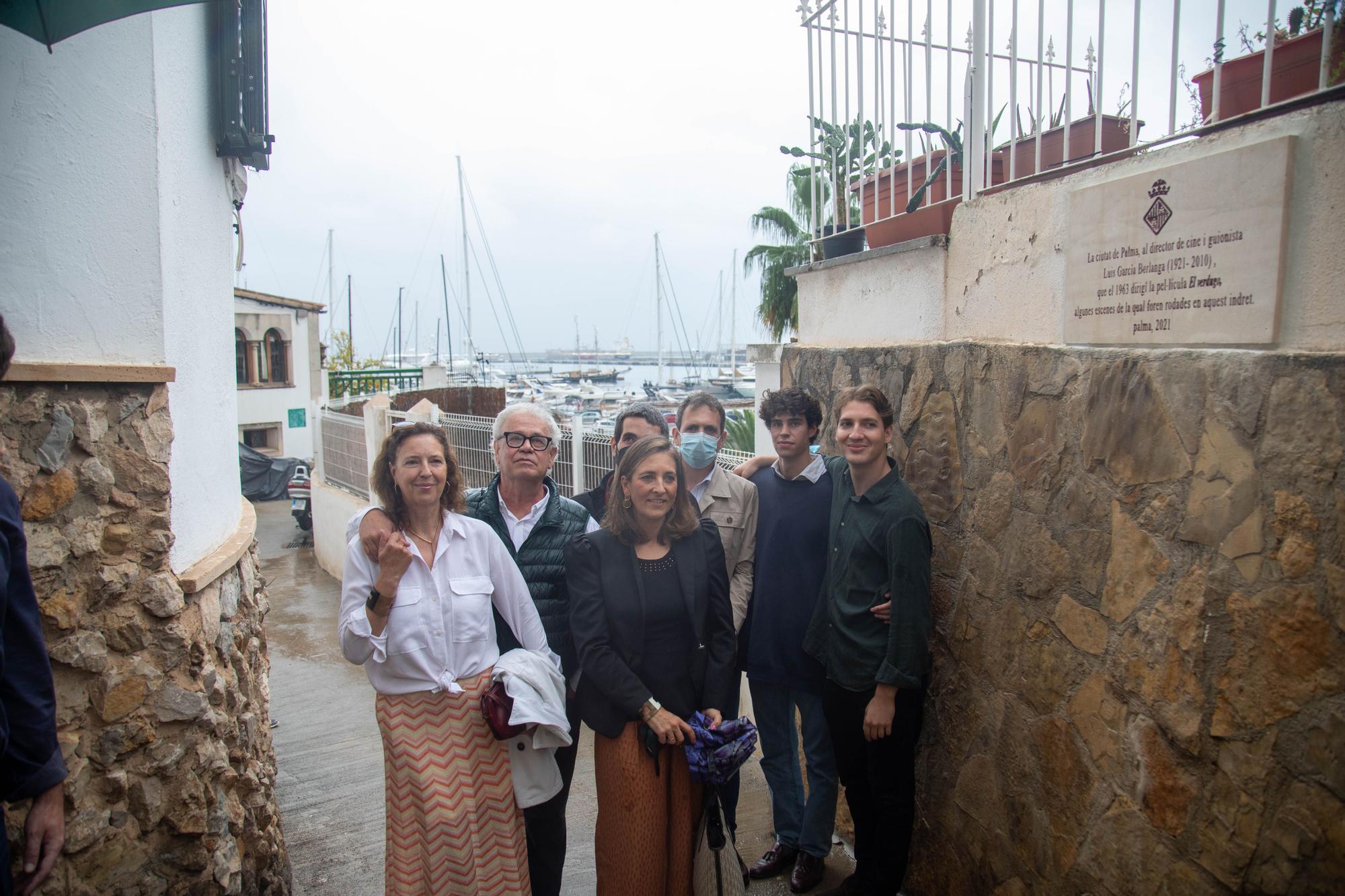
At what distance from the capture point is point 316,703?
6516mm

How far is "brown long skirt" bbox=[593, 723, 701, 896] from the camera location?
118 inches

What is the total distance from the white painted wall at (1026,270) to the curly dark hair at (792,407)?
52 cm

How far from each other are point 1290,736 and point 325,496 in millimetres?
11737

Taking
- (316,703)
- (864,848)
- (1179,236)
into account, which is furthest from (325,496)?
(1179,236)

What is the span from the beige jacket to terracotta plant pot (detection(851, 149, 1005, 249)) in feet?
4.25

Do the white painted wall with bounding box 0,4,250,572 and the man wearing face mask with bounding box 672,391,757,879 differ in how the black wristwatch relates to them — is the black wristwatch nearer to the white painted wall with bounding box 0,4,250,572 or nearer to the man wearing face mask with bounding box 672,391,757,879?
the white painted wall with bounding box 0,4,250,572

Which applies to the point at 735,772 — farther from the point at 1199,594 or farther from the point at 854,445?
the point at 1199,594

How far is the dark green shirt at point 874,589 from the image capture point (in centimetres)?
291

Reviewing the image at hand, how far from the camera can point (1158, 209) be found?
229cm

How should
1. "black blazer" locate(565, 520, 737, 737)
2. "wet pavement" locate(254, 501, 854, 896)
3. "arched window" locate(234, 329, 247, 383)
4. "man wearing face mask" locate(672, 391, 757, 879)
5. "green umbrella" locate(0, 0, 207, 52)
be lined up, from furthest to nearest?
"arched window" locate(234, 329, 247, 383) → "wet pavement" locate(254, 501, 854, 896) → "man wearing face mask" locate(672, 391, 757, 879) → "black blazer" locate(565, 520, 737, 737) → "green umbrella" locate(0, 0, 207, 52)

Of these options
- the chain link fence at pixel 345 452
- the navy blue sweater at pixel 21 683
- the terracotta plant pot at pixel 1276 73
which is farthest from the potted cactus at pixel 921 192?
the chain link fence at pixel 345 452

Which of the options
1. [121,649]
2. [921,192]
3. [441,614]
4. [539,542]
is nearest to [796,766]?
[539,542]

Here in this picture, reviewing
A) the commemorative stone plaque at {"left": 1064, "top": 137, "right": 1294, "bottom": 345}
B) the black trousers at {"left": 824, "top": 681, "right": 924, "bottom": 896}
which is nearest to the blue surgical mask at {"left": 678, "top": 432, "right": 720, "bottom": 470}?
the black trousers at {"left": 824, "top": 681, "right": 924, "bottom": 896}

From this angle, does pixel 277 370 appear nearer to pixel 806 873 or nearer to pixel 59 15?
pixel 59 15
